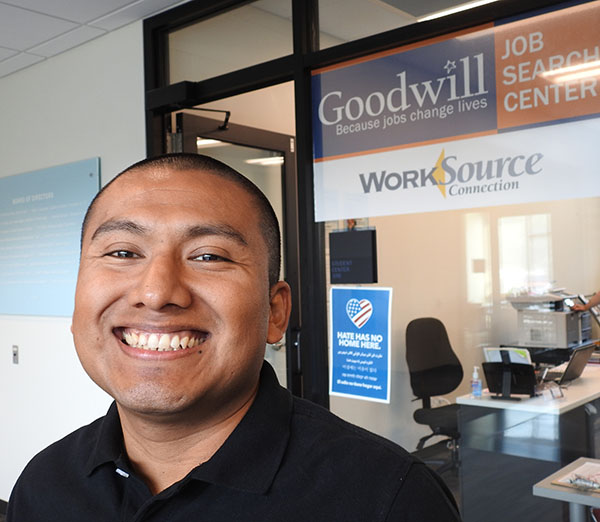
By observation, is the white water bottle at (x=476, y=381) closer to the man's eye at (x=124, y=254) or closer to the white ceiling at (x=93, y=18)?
the white ceiling at (x=93, y=18)

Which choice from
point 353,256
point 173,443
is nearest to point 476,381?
point 353,256

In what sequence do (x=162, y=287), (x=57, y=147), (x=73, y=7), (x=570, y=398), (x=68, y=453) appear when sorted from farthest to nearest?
(x=57, y=147) → (x=73, y=7) → (x=570, y=398) → (x=68, y=453) → (x=162, y=287)

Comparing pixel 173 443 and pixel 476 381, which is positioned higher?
pixel 173 443

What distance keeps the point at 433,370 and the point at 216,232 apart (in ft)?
5.99

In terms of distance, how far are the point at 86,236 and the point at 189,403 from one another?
31 centimetres

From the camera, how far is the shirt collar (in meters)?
0.92

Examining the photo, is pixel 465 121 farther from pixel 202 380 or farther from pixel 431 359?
pixel 202 380

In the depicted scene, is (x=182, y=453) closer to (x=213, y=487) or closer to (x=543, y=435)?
(x=213, y=487)

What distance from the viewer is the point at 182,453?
38.9 inches

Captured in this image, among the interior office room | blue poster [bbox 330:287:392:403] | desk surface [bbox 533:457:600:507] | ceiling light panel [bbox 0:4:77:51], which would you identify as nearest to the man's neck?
desk surface [bbox 533:457:600:507]

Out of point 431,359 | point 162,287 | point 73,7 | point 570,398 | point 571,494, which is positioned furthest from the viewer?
point 73,7

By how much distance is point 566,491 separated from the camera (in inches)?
80.4

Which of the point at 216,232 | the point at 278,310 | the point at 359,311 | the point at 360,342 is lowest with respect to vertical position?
the point at 360,342

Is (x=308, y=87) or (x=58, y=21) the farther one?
(x=58, y=21)
